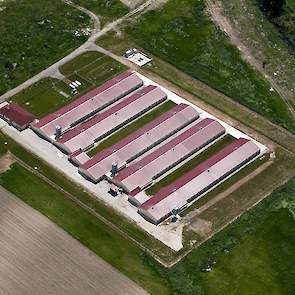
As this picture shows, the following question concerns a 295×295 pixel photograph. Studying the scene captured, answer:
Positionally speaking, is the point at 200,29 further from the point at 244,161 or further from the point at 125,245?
the point at 125,245

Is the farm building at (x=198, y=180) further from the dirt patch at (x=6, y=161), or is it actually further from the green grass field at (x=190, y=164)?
the dirt patch at (x=6, y=161)

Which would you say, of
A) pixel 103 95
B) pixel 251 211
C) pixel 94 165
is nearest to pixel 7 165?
pixel 94 165

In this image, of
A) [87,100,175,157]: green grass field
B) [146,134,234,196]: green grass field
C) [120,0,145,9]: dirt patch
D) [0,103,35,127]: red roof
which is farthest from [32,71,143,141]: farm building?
[120,0,145,9]: dirt patch

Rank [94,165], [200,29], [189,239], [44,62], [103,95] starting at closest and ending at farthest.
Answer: [189,239]
[94,165]
[103,95]
[44,62]
[200,29]

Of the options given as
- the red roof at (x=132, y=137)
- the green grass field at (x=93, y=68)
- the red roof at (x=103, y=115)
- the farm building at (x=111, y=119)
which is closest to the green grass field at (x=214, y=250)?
the red roof at (x=132, y=137)

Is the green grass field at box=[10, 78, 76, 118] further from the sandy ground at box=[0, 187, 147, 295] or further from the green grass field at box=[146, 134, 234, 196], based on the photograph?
the green grass field at box=[146, 134, 234, 196]

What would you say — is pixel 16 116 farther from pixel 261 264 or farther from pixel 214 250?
pixel 261 264
